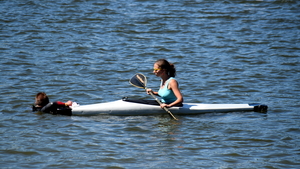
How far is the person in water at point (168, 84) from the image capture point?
6.82 m

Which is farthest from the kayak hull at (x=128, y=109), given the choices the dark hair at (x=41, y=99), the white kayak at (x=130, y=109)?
the dark hair at (x=41, y=99)

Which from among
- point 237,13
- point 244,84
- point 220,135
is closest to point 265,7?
point 237,13

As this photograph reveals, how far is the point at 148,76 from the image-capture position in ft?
32.2

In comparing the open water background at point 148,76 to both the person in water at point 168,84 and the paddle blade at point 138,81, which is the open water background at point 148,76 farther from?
the paddle blade at point 138,81

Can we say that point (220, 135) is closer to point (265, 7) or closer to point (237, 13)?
point (237, 13)

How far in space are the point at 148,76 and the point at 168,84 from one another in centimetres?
295

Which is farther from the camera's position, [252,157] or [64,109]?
[64,109]

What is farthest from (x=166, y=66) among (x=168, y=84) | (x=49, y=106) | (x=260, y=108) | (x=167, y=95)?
(x=49, y=106)

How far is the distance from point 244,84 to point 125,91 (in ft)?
8.16

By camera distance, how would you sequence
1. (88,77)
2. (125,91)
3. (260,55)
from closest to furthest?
(125,91) → (88,77) → (260,55)

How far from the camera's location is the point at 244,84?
914cm

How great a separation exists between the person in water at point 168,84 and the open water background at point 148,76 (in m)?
0.30

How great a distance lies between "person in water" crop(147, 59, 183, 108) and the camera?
6816 mm

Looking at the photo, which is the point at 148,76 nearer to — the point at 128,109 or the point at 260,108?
the point at 128,109
